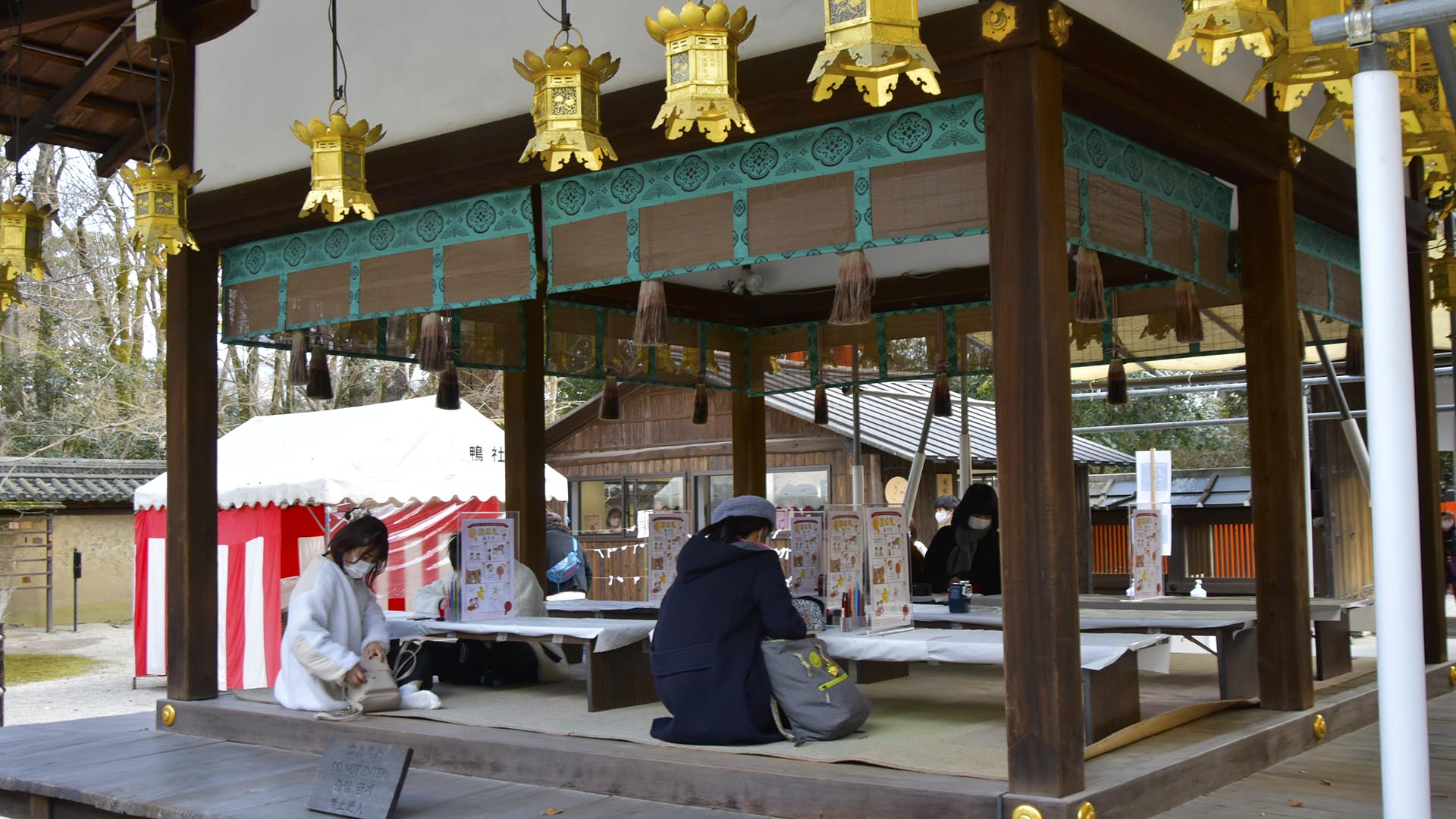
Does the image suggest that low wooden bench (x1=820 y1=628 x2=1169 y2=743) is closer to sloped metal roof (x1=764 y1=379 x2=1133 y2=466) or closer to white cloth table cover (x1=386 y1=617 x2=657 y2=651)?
white cloth table cover (x1=386 y1=617 x2=657 y2=651)

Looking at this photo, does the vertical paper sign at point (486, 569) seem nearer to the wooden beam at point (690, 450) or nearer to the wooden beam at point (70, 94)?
the wooden beam at point (70, 94)

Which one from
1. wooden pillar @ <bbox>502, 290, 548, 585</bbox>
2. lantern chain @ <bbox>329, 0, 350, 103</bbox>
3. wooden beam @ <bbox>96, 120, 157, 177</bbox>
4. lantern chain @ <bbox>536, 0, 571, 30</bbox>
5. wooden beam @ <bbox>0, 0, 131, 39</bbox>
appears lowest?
wooden pillar @ <bbox>502, 290, 548, 585</bbox>

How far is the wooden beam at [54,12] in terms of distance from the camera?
7250 millimetres

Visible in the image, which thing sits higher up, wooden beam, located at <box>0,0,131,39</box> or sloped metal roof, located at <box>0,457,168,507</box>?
wooden beam, located at <box>0,0,131,39</box>

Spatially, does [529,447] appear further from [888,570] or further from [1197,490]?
[1197,490]

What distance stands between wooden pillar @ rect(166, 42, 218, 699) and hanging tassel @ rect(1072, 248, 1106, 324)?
4.99 meters

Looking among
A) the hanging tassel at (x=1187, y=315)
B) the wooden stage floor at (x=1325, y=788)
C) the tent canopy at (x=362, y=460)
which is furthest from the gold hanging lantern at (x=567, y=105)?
the tent canopy at (x=362, y=460)

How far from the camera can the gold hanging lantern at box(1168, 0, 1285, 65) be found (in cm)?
322

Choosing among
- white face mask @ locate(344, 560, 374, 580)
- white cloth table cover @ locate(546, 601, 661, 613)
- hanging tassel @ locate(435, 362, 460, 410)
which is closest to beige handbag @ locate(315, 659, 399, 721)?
white face mask @ locate(344, 560, 374, 580)

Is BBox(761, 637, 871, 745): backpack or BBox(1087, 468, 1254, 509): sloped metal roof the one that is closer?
BBox(761, 637, 871, 745): backpack

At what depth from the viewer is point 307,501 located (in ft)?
44.1

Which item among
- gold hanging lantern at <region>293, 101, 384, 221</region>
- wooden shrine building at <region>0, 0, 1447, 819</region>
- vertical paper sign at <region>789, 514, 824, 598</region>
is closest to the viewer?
wooden shrine building at <region>0, 0, 1447, 819</region>

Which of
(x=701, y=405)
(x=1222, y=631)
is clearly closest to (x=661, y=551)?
(x=701, y=405)

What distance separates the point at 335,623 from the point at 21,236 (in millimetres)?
2790
